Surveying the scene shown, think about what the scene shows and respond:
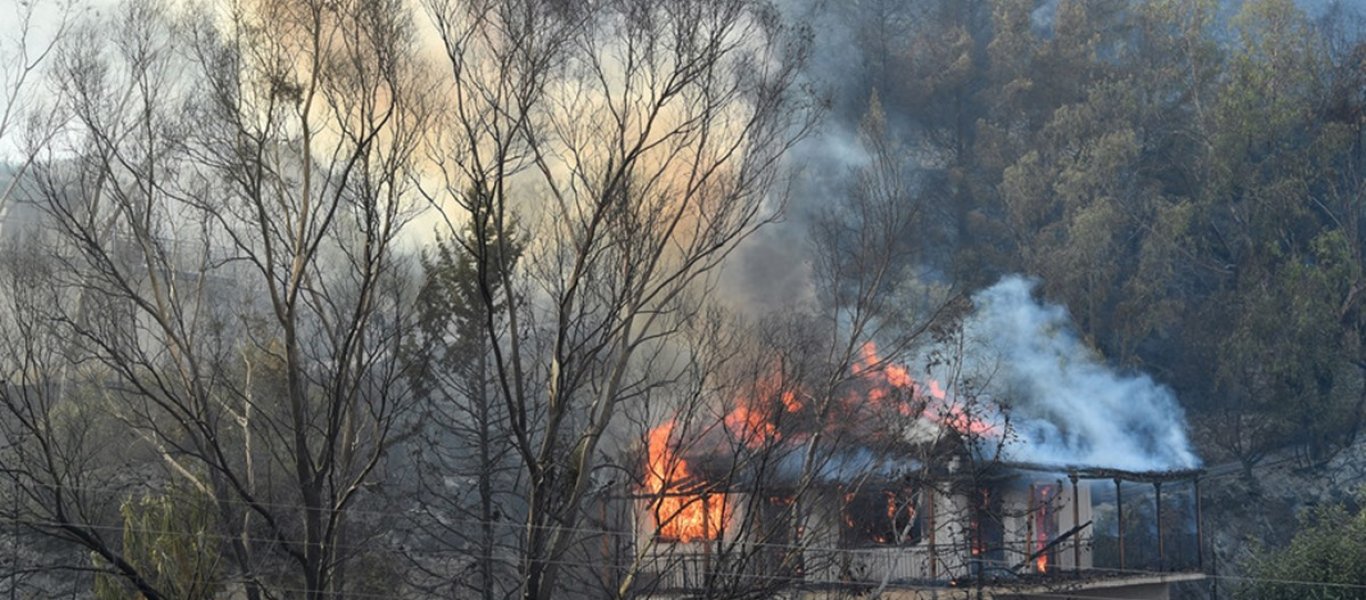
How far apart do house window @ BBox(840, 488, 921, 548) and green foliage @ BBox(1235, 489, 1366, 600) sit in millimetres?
7987

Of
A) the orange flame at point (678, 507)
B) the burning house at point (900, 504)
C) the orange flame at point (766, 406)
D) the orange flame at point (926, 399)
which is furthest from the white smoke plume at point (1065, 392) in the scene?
the orange flame at point (766, 406)

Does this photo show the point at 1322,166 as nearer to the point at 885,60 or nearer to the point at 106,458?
the point at 885,60

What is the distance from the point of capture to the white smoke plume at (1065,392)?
40.5m

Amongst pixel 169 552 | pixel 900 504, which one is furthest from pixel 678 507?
pixel 169 552

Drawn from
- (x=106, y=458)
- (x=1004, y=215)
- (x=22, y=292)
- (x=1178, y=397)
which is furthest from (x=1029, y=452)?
(x=22, y=292)

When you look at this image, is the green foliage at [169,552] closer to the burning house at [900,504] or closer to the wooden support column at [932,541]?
the burning house at [900,504]

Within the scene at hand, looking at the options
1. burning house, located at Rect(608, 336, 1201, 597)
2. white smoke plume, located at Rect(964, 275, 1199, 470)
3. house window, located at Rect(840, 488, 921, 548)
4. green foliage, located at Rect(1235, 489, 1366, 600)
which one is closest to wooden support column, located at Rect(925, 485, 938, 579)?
burning house, located at Rect(608, 336, 1201, 597)

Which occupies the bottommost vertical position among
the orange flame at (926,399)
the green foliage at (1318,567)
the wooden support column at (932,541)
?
the wooden support column at (932,541)

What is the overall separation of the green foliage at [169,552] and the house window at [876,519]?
444 inches

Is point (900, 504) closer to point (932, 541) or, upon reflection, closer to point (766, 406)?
point (932, 541)

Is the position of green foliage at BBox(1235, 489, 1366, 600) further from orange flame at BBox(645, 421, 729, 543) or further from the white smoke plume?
orange flame at BBox(645, 421, 729, 543)

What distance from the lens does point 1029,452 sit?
3709cm

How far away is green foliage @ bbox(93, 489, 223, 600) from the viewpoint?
Answer: 16.3 m

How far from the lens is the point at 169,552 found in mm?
17125
